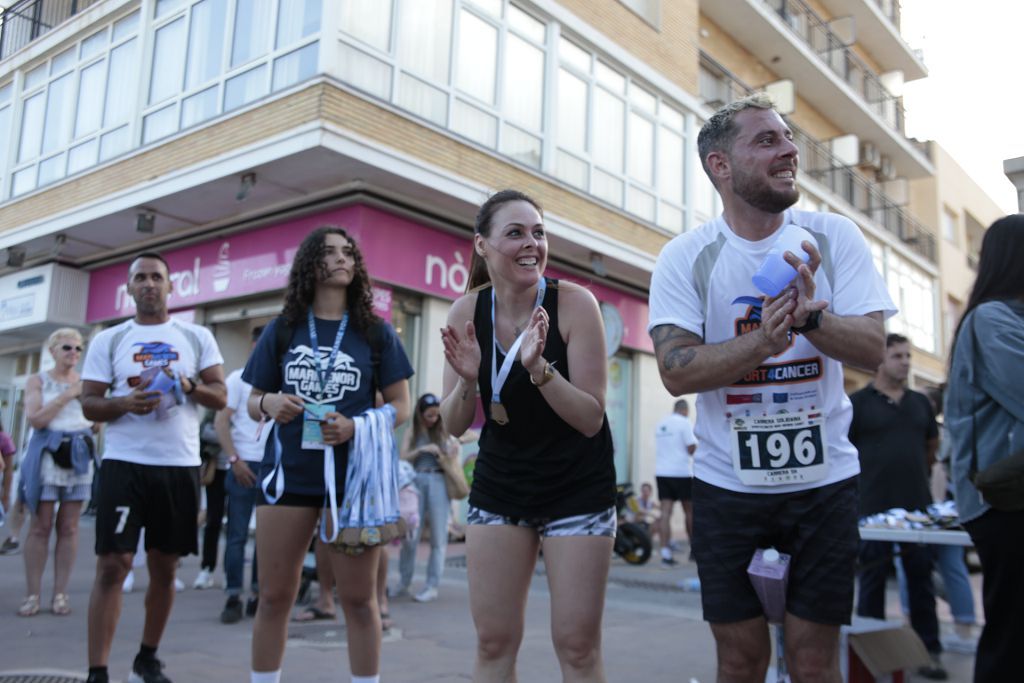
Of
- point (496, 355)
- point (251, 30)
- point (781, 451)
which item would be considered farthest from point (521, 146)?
point (781, 451)

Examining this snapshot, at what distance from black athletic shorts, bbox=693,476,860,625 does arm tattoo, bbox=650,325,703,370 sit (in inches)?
15.5

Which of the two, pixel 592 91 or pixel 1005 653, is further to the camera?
pixel 592 91

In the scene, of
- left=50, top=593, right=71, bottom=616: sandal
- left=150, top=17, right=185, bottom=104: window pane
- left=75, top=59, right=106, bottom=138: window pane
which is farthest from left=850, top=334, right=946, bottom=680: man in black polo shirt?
left=75, top=59, right=106, bottom=138: window pane

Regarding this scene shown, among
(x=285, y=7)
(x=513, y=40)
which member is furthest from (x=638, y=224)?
(x=285, y=7)

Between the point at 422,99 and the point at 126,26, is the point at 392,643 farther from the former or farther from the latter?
the point at 126,26

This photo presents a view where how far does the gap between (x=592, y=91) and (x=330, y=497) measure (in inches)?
530

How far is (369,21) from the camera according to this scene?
480 inches

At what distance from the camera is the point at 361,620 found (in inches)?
139

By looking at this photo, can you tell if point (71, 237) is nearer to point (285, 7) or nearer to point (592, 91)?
point (285, 7)

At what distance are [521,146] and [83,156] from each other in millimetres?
8166

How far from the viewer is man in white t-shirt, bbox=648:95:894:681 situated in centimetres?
235

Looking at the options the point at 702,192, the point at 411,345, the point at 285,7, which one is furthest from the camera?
the point at 702,192

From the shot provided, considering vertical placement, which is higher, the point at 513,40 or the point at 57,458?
the point at 513,40

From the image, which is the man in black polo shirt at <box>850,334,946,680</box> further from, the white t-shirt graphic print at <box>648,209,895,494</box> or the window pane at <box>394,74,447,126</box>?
the window pane at <box>394,74,447,126</box>
